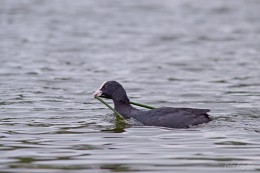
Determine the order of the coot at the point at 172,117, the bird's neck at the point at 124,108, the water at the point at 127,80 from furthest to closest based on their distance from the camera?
the bird's neck at the point at 124,108
the coot at the point at 172,117
the water at the point at 127,80

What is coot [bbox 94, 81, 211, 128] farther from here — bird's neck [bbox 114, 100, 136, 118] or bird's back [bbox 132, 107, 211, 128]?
bird's neck [bbox 114, 100, 136, 118]

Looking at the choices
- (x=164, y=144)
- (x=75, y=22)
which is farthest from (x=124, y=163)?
(x=75, y=22)

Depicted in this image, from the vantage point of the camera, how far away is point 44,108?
53.1 feet

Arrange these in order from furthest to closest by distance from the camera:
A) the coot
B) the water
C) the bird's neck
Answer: the bird's neck, the coot, the water

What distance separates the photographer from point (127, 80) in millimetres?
20469

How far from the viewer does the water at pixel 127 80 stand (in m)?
11.6

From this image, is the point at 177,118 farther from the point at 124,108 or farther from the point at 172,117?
→ the point at 124,108

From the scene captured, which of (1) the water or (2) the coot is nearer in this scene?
(1) the water

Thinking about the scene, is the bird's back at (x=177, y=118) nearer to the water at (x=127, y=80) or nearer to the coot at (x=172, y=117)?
the coot at (x=172, y=117)

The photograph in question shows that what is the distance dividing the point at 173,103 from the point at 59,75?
4597 mm

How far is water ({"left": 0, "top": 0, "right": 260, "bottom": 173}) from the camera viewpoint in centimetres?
1164

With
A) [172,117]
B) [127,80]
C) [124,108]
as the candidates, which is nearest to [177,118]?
[172,117]

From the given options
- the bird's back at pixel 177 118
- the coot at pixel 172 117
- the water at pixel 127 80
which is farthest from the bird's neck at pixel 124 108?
the bird's back at pixel 177 118

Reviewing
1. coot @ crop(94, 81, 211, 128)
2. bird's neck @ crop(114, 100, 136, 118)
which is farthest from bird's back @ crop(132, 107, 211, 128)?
bird's neck @ crop(114, 100, 136, 118)
